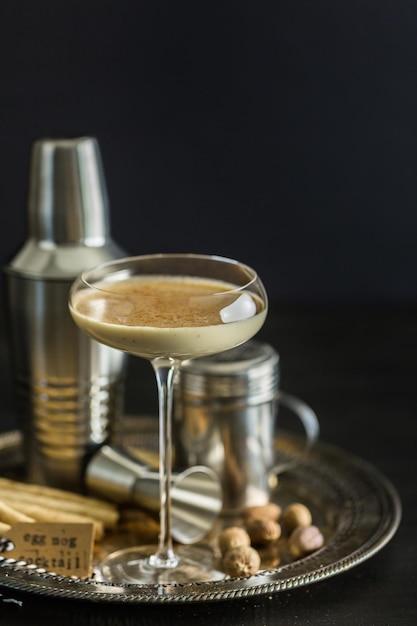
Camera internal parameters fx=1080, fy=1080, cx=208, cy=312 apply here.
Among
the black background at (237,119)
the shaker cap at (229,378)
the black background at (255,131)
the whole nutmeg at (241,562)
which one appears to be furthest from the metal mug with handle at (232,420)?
the black background at (237,119)

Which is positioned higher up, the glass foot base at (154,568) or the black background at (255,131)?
the black background at (255,131)

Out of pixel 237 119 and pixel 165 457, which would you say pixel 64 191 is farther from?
pixel 237 119

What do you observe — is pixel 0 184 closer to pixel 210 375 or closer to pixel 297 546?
pixel 210 375

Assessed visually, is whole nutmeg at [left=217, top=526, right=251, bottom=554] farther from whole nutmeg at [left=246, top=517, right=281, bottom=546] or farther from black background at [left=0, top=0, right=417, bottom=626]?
black background at [left=0, top=0, right=417, bottom=626]

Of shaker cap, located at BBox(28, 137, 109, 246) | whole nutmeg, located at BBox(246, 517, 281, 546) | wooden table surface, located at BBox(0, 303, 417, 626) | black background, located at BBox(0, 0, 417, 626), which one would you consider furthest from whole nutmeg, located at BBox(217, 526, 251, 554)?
black background, located at BBox(0, 0, 417, 626)

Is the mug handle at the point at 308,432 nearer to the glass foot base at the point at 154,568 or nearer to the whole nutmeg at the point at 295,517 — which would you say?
the whole nutmeg at the point at 295,517

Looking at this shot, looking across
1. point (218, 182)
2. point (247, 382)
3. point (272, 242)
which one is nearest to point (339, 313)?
point (272, 242)

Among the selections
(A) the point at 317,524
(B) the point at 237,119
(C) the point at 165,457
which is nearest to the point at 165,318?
(C) the point at 165,457
